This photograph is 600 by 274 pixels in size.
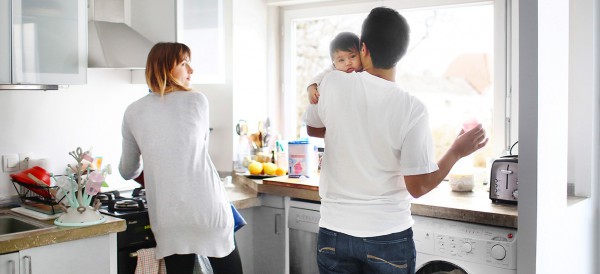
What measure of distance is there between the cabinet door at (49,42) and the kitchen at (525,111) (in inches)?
14.5

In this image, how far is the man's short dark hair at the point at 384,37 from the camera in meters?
2.21

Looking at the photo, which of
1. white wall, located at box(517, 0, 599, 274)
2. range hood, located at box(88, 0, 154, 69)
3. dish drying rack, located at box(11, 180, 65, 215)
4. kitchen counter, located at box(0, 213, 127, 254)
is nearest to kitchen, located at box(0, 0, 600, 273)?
white wall, located at box(517, 0, 599, 274)

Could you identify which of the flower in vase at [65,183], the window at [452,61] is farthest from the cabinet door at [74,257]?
the window at [452,61]

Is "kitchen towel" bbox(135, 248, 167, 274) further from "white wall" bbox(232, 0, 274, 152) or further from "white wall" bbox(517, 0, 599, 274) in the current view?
"white wall" bbox(517, 0, 599, 274)

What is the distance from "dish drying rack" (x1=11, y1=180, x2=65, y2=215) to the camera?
8.72ft

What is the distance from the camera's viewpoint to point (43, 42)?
2662 mm

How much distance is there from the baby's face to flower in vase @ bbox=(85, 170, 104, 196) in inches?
42.0

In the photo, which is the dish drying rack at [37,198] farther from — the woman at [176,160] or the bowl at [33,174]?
the woman at [176,160]

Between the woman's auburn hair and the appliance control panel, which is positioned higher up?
the woman's auburn hair

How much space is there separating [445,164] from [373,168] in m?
0.26

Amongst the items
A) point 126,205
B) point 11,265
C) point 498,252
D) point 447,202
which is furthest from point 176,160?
point 498,252

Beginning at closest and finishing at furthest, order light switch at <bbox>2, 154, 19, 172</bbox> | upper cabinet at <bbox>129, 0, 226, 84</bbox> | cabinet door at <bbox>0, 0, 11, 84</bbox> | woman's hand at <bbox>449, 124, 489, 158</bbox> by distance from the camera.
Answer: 1. woman's hand at <bbox>449, 124, 489, 158</bbox>
2. cabinet door at <bbox>0, 0, 11, 84</bbox>
3. light switch at <bbox>2, 154, 19, 172</bbox>
4. upper cabinet at <bbox>129, 0, 226, 84</bbox>

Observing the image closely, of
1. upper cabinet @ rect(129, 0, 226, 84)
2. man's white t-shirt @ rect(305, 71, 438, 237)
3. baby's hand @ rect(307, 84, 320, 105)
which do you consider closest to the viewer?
man's white t-shirt @ rect(305, 71, 438, 237)

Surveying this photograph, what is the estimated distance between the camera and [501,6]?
3.17 metres
